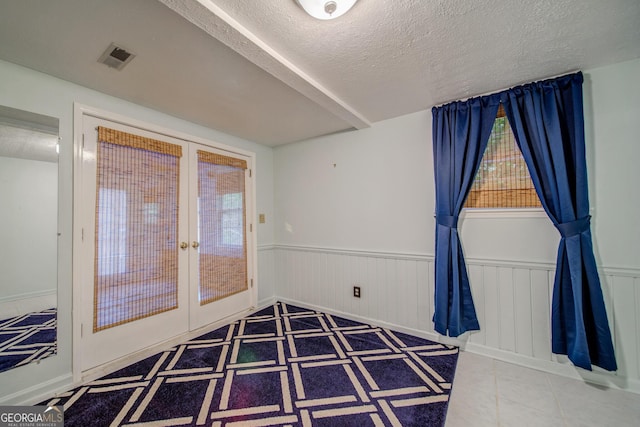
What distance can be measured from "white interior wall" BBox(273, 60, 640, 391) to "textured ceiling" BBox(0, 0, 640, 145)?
516 millimetres

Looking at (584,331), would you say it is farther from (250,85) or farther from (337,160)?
(250,85)

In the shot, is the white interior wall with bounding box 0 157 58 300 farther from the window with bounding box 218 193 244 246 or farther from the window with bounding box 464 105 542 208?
the window with bounding box 464 105 542 208

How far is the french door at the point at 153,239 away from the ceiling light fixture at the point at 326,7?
1.98 metres

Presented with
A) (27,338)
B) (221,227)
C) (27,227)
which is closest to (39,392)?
(27,338)

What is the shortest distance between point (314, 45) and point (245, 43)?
40 cm

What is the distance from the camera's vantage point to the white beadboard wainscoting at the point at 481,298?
173 cm

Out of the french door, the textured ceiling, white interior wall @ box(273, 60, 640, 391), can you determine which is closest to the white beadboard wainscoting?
white interior wall @ box(273, 60, 640, 391)

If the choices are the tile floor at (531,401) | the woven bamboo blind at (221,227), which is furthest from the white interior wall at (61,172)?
the tile floor at (531,401)

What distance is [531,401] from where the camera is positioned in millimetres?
1638

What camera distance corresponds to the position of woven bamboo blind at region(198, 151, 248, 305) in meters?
2.81

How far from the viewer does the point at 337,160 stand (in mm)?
3105

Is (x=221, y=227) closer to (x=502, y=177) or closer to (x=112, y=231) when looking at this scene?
(x=112, y=231)

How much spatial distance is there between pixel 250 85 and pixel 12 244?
6.54 ft

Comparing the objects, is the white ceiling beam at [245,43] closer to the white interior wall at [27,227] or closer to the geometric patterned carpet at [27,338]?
the white interior wall at [27,227]
